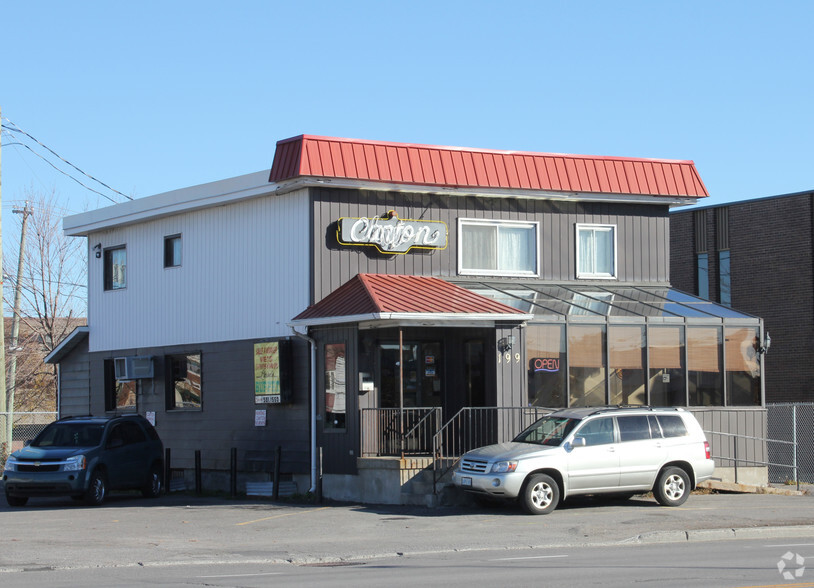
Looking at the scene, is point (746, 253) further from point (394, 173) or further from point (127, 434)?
point (127, 434)

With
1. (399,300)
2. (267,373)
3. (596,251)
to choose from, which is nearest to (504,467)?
(399,300)

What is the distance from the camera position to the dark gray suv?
66.6 feet

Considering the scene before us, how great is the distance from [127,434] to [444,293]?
7.27m

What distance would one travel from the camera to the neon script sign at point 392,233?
2169cm

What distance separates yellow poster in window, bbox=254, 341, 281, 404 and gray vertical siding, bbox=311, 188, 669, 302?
166 cm

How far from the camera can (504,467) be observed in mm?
17406

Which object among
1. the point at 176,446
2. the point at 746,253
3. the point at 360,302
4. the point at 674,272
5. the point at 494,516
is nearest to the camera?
the point at 494,516

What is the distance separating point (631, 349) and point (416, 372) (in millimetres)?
4445

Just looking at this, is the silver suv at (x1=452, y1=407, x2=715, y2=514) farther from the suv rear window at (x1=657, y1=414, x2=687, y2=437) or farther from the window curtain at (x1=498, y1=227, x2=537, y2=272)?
the window curtain at (x1=498, y1=227, x2=537, y2=272)

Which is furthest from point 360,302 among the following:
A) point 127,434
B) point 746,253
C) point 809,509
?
point 746,253

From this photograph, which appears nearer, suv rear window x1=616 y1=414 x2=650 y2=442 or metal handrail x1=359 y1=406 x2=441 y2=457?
suv rear window x1=616 y1=414 x2=650 y2=442

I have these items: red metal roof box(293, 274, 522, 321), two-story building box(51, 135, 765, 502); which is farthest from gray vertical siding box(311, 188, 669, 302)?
red metal roof box(293, 274, 522, 321)

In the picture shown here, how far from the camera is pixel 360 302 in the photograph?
2008 cm

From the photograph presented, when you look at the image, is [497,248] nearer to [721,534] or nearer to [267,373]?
[267,373]
